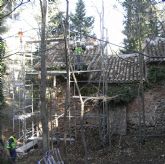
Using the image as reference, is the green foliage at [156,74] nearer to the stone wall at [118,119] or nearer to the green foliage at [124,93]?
the green foliage at [124,93]

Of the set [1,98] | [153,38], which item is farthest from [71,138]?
[153,38]

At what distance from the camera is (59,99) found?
2038cm

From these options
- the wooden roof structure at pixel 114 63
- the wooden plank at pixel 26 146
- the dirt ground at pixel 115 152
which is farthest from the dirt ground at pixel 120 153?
the wooden roof structure at pixel 114 63

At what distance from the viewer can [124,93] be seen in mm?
18422

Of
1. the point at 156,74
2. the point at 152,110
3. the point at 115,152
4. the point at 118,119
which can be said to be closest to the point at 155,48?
the point at 156,74

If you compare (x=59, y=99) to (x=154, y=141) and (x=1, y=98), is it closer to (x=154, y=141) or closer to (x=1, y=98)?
(x=1, y=98)

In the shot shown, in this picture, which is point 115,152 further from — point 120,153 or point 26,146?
point 26,146

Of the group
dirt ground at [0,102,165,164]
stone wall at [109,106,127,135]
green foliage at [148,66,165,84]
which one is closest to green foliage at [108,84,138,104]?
stone wall at [109,106,127,135]

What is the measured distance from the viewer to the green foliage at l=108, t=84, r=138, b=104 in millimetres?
18344

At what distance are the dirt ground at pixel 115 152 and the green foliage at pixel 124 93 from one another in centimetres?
199

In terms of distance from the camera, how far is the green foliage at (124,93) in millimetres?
18344

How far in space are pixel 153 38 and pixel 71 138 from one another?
27.6 feet

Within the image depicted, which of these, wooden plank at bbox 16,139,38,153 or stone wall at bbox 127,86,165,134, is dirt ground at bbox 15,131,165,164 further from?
stone wall at bbox 127,86,165,134

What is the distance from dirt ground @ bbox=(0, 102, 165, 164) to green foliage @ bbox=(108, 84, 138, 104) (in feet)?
6.54
